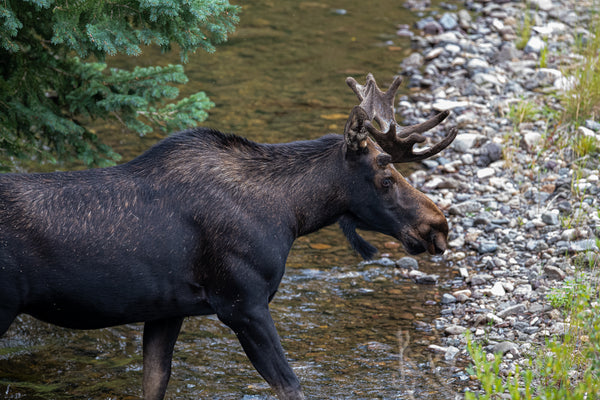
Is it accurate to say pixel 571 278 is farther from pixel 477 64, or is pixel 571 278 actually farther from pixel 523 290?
pixel 477 64

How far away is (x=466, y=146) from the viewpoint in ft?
31.7

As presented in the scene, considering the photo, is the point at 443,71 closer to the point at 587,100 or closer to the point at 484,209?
the point at 587,100

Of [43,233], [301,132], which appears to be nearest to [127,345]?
[43,233]

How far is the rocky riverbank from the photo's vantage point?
6.68m

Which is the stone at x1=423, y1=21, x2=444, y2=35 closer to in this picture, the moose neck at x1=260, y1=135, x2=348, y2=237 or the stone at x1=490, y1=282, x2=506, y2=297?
the stone at x1=490, y1=282, x2=506, y2=297

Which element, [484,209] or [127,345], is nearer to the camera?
[127,345]

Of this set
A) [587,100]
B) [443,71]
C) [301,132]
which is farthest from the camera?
[443,71]

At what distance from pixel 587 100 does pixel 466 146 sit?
4.73ft

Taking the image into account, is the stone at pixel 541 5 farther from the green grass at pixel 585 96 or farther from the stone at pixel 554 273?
the stone at pixel 554 273

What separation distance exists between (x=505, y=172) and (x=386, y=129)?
3909 mm

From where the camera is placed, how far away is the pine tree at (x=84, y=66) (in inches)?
218

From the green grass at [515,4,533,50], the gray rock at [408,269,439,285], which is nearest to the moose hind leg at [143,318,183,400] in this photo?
the gray rock at [408,269,439,285]

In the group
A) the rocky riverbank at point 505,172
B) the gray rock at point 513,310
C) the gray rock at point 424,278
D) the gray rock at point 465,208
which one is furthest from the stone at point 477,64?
the gray rock at point 513,310

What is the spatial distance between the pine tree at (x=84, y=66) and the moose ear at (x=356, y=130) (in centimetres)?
136
